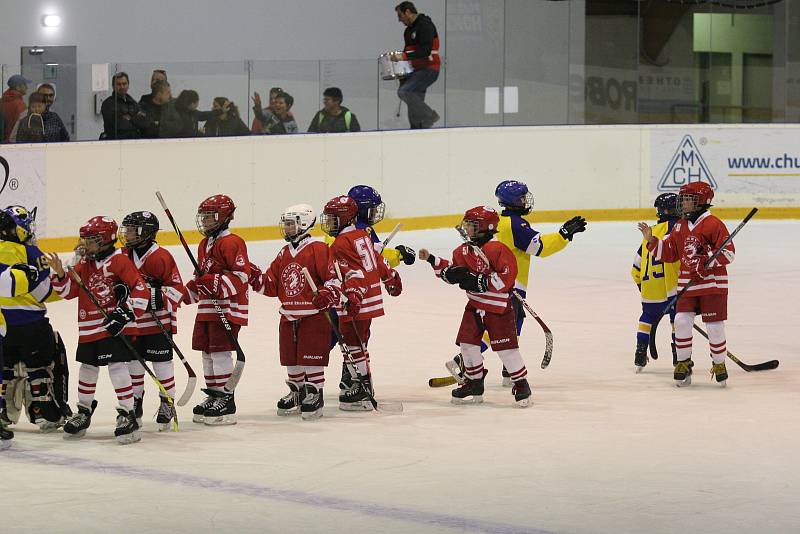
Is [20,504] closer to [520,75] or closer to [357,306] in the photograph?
[357,306]

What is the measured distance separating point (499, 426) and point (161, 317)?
1646 mm

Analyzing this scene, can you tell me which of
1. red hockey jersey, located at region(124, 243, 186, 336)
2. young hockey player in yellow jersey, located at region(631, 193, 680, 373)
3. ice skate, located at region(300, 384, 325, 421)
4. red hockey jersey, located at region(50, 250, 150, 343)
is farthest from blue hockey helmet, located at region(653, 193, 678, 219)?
red hockey jersey, located at region(50, 250, 150, 343)

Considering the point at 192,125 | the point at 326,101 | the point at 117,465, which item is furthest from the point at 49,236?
the point at 117,465

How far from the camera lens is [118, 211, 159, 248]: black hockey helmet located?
21.1 ft

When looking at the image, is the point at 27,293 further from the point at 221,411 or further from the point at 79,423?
the point at 221,411

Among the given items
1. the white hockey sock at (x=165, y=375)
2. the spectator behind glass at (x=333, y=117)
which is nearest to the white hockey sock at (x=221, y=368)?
the white hockey sock at (x=165, y=375)

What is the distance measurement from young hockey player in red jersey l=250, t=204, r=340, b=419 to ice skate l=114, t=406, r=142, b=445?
2.97ft

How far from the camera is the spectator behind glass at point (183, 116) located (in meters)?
13.6

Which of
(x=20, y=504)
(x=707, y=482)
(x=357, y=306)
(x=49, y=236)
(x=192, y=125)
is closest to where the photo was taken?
(x=20, y=504)

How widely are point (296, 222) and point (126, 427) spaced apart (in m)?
1.31

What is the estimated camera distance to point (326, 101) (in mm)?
14836

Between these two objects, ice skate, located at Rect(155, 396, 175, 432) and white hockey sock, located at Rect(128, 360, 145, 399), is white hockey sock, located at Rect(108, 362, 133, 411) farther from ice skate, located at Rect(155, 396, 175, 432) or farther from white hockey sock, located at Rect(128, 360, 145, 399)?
ice skate, located at Rect(155, 396, 175, 432)

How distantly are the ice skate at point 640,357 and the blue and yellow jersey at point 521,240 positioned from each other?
826 mm

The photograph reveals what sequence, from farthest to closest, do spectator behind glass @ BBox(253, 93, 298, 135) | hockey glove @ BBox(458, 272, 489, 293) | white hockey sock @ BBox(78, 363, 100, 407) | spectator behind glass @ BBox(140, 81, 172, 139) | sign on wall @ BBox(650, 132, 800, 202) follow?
sign on wall @ BBox(650, 132, 800, 202)
spectator behind glass @ BBox(253, 93, 298, 135)
spectator behind glass @ BBox(140, 81, 172, 139)
hockey glove @ BBox(458, 272, 489, 293)
white hockey sock @ BBox(78, 363, 100, 407)
